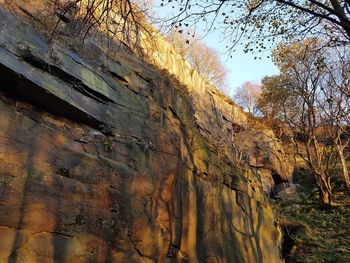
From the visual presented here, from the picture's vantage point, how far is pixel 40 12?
7.23 m

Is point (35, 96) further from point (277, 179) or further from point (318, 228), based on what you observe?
point (277, 179)

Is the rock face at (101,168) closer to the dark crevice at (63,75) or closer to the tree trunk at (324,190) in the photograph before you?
the dark crevice at (63,75)

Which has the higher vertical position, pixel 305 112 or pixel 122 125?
pixel 305 112

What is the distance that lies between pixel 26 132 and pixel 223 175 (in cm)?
603

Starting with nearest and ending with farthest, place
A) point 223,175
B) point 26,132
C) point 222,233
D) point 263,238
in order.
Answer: point 26,132 → point 222,233 → point 223,175 → point 263,238

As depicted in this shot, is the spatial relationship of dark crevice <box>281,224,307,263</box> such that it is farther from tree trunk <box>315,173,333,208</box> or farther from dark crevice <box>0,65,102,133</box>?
dark crevice <box>0,65,102,133</box>

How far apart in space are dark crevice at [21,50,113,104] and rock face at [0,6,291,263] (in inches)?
0.7

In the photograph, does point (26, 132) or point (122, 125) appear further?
point (122, 125)

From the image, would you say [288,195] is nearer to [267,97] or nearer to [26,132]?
[267,97]

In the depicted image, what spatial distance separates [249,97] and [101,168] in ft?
88.5

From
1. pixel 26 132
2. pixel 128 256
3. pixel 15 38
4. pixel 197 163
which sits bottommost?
pixel 128 256

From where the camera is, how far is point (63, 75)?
6.68 meters

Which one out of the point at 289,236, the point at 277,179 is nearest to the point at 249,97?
the point at 277,179

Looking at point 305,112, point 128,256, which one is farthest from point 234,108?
point 128,256
